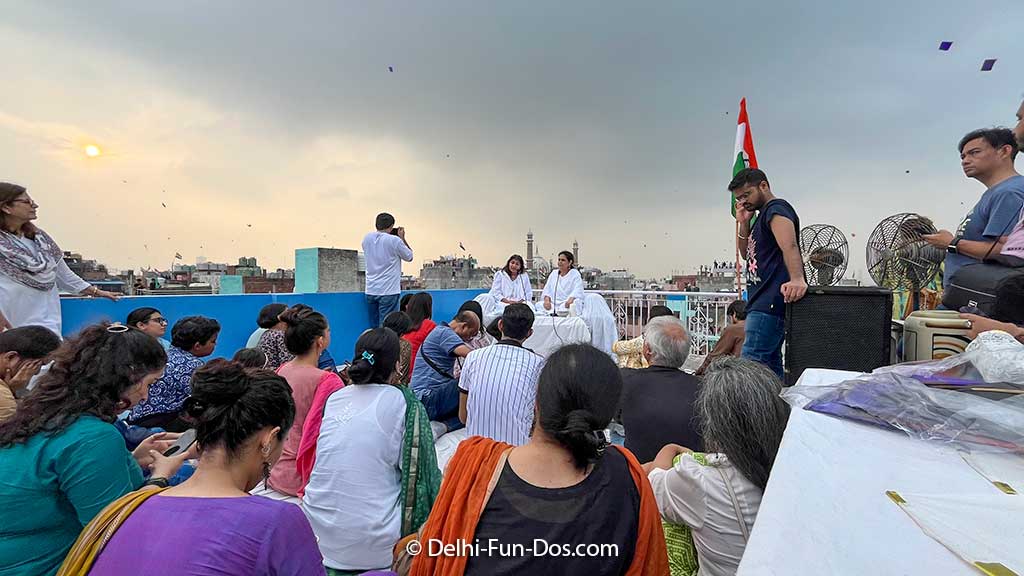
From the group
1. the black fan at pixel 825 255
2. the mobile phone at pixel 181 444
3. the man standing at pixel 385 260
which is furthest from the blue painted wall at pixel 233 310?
the black fan at pixel 825 255

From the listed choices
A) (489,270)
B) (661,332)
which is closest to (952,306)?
(661,332)

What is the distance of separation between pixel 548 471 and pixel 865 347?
2036 millimetres

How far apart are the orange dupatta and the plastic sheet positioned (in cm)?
59

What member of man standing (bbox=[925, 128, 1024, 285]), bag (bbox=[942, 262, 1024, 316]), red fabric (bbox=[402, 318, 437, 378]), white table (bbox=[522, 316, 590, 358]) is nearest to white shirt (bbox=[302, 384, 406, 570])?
red fabric (bbox=[402, 318, 437, 378])

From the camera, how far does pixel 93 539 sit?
102cm

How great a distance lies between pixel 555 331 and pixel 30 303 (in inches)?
205

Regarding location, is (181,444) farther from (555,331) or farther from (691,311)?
(691,311)

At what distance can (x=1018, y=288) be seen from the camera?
69.6 inches

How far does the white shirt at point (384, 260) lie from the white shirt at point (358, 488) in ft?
12.8

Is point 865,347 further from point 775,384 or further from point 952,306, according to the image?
point 775,384

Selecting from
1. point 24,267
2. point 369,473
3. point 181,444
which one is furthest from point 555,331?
point 24,267

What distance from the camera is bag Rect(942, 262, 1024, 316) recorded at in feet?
6.40

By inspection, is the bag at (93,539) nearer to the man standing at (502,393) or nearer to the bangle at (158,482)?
the bangle at (158,482)

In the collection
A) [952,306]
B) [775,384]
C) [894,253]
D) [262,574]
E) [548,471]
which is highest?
[894,253]
